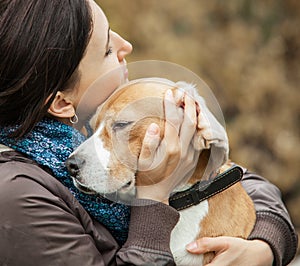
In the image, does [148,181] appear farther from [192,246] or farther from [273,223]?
[273,223]

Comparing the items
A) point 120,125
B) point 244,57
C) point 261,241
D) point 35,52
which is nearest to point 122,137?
point 120,125

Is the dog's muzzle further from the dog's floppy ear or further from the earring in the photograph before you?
the dog's floppy ear

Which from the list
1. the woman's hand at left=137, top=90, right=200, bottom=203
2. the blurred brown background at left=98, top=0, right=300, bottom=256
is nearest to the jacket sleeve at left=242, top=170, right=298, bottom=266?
the woman's hand at left=137, top=90, right=200, bottom=203

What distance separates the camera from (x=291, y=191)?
6059 millimetres

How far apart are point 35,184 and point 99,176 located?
0.29m

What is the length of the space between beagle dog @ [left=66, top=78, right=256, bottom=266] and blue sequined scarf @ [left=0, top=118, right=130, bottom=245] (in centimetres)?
3

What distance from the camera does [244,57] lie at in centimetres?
618

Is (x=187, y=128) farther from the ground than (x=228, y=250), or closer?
farther from the ground

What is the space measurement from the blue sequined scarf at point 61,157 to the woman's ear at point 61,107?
28 millimetres

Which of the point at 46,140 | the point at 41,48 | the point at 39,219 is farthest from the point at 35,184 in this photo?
the point at 41,48

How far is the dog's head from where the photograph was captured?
210cm

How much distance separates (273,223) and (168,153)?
530 millimetres

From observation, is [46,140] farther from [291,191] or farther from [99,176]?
[291,191]

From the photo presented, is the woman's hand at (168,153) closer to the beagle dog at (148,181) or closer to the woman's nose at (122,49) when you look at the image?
the beagle dog at (148,181)
